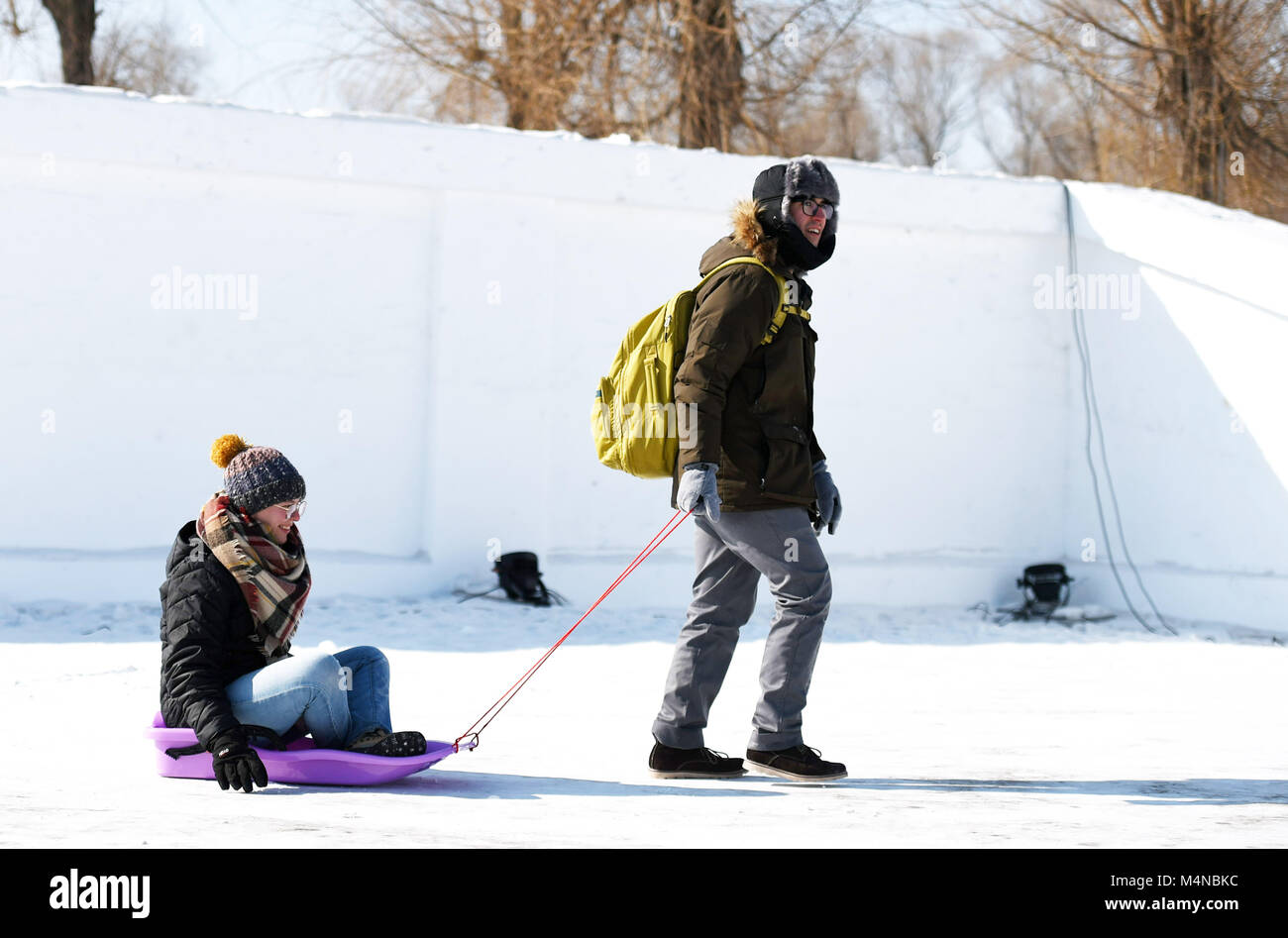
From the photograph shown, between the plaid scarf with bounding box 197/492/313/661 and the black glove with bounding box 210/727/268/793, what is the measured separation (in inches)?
14.3

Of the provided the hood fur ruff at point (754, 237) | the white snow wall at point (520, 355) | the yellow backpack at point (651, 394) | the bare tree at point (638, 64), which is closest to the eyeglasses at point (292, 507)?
the yellow backpack at point (651, 394)

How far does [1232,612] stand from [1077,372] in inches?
79.6

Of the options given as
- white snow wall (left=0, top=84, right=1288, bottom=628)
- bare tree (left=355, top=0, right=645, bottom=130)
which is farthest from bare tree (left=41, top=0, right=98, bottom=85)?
white snow wall (left=0, top=84, right=1288, bottom=628)

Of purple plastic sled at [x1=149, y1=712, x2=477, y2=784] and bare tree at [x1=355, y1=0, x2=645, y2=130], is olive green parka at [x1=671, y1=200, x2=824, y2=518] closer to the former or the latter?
purple plastic sled at [x1=149, y1=712, x2=477, y2=784]

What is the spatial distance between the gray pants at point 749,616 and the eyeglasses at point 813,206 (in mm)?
948

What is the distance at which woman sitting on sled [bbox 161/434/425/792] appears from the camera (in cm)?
404

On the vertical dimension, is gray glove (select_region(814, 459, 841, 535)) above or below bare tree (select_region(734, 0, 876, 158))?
below

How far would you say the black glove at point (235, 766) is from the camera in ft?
13.0

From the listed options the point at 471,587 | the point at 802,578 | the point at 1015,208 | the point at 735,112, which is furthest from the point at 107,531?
the point at 735,112

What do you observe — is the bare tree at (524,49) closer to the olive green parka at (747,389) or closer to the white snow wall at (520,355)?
the white snow wall at (520,355)

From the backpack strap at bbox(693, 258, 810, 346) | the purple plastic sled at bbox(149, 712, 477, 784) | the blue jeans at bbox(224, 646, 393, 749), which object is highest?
the backpack strap at bbox(693, 258, 810, 346)

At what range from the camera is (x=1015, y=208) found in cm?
978

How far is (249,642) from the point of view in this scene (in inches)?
167
